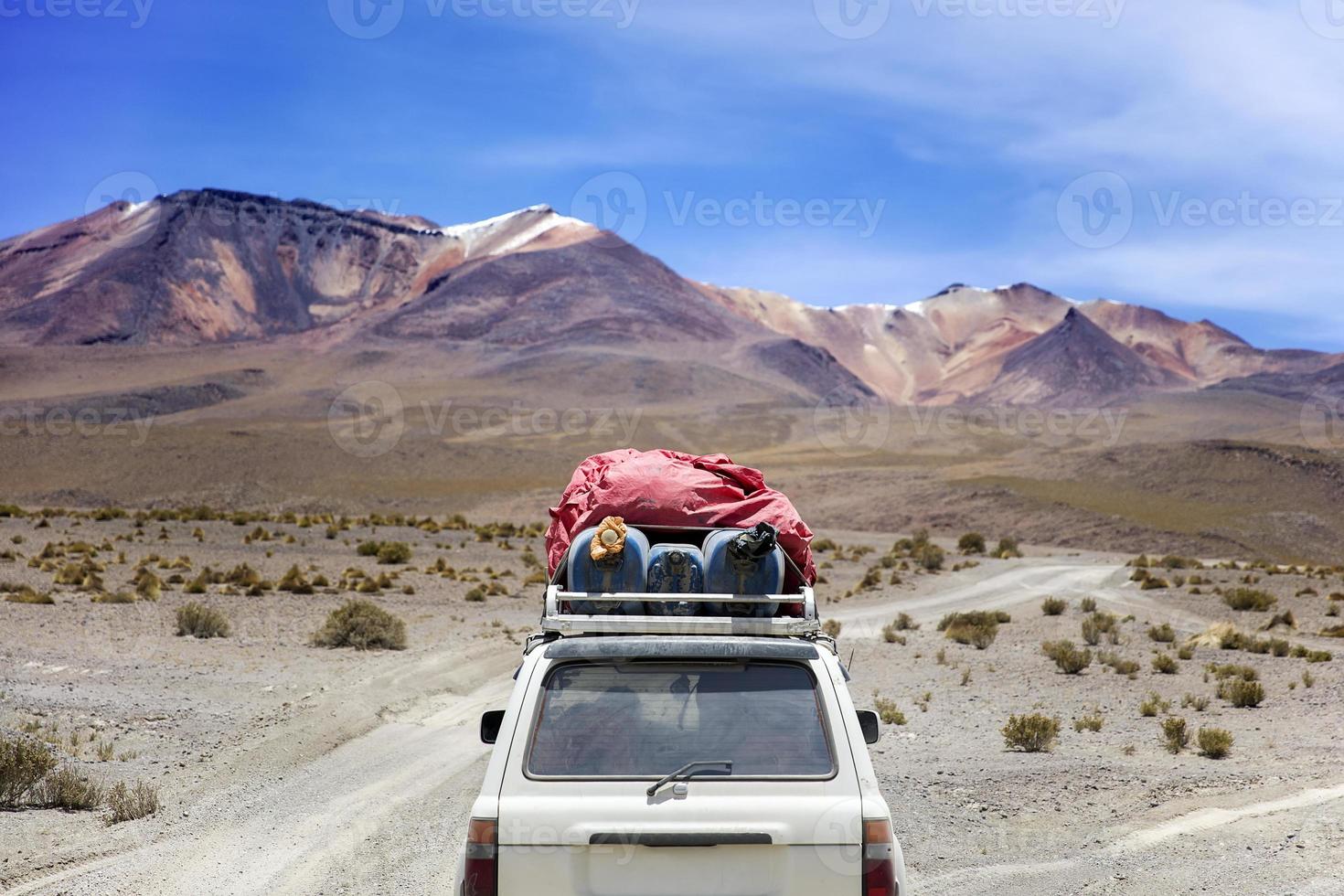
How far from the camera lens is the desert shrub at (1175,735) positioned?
40.3 ft

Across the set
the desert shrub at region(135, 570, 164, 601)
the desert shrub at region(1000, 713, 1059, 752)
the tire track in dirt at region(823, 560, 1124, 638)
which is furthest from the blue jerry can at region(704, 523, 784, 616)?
the desert shrub at region(135, 570, 164, 601)

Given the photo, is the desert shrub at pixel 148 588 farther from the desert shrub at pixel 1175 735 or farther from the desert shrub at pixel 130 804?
the desert shrub at pixel 1175 735

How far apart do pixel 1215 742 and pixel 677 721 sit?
905 cm

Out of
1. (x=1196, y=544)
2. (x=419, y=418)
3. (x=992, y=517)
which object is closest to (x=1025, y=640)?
(x=1196, y=544)

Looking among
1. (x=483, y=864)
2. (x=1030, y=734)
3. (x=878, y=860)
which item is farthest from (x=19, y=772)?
(x=1030, y=734)

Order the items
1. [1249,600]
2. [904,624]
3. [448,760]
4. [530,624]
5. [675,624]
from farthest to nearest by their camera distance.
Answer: [1249,600], [904,624], [530,624], [448,760], [675,624]

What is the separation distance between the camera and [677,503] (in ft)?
23.4

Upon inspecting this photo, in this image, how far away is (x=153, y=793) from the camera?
30.7 feet

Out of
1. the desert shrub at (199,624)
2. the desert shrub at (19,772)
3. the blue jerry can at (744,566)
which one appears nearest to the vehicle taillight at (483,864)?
the blue jerry can at (744,566)

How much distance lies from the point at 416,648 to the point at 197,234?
→ 591 ft

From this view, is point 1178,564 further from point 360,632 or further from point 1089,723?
point 360,632

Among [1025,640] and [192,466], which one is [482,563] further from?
[192,466]

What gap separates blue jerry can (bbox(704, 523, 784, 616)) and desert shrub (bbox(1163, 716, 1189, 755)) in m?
7.67

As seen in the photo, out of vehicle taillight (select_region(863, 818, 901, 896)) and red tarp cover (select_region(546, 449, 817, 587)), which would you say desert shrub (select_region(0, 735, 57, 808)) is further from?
vehicle taillight (select_region(863, 818, 901, 896))
